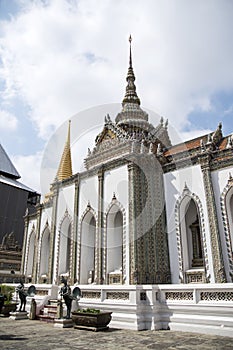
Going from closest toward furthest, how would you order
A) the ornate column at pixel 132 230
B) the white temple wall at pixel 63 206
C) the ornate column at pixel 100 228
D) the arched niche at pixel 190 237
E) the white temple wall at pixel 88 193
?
the ornate column at pixel 132 230, the arched niche at pixel 190 237, the ornate column at pixel 100 228, the white temple wall at pixel 88 193, the white temple wall at pixel 63 206

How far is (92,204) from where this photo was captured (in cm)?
1709

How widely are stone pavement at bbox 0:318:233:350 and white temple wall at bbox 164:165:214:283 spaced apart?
A: 17.4 feet

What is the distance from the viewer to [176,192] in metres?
15.3

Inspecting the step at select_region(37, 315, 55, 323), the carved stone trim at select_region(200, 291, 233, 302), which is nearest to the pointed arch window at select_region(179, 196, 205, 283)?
the carved stone trim at select_region(200, 291, 233, 302)

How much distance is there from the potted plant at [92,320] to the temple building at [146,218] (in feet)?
12.8

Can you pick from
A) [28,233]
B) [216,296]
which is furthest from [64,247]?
[216,296]

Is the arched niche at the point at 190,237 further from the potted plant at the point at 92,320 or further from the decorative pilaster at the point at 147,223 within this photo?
the potted plant at the point at 92,320

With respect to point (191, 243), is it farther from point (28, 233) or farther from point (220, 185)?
point (28, 233)

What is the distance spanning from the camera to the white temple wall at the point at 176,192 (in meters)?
14.1

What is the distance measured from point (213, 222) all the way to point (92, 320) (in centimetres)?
705

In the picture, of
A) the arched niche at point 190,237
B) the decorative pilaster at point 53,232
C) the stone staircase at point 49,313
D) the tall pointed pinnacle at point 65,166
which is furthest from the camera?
the tall pointed pinnacle at point 65,166

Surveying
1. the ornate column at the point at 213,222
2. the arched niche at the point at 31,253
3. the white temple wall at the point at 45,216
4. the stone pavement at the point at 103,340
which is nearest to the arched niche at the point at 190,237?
the ornate column at the point at 213,222

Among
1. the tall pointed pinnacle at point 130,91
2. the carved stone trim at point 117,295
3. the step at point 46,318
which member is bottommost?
the step at point 46,318

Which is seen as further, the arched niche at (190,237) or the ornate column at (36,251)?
the ornate column at (36,251)
